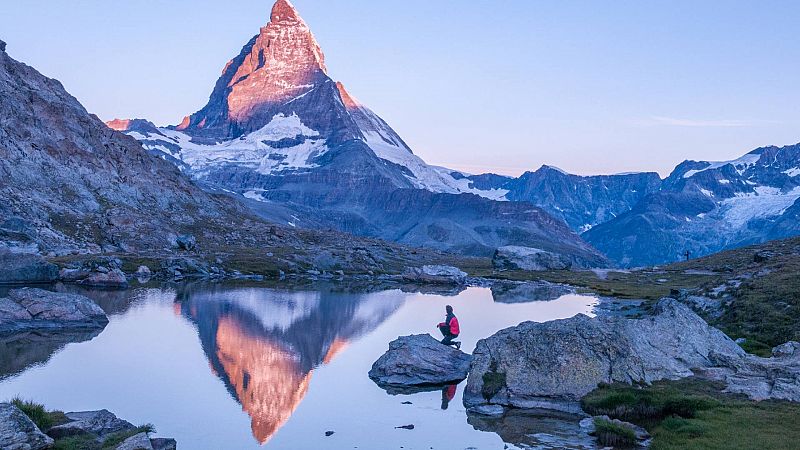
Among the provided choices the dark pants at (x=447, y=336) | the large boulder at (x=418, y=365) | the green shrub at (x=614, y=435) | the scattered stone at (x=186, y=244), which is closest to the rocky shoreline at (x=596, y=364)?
the large boulder at (x=418, y=365)

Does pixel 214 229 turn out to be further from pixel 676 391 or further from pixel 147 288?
pixel 676 391

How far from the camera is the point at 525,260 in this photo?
18812 centimetres

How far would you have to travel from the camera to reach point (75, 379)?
137ft

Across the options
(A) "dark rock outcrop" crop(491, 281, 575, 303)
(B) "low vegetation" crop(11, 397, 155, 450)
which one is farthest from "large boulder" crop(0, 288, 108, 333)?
(A) "dark rock outcrop" crop(491, 281, 575, 303)

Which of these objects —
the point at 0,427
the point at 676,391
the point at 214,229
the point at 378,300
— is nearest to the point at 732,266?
the point at 378,300

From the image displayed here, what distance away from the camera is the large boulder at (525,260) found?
18650 centimetres

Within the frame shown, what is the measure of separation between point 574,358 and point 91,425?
24.6m

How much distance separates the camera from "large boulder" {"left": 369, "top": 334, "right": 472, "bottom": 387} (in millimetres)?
44281

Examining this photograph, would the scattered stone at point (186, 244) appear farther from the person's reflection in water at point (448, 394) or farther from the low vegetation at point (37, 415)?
the low vegetation at point (37, 415)

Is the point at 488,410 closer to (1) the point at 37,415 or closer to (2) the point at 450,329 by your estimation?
(2) the point at 450,329

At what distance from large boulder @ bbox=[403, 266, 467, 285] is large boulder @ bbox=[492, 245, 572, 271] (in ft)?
Result: 128

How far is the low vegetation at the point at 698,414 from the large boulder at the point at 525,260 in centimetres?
15063

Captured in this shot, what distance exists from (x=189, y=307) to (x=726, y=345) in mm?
59769

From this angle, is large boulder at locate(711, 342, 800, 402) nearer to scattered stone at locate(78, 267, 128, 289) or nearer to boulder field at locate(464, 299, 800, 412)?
boulder field at locate(464, 299, 800, 412)
